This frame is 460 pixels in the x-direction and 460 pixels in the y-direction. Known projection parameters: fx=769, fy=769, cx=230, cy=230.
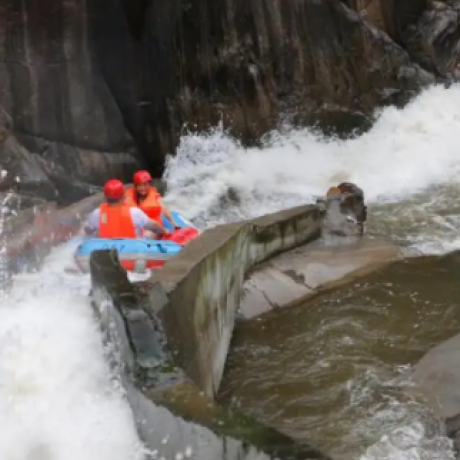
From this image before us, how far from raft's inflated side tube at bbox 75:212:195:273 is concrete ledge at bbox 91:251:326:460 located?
226 cm

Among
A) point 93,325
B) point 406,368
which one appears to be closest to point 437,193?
point 406,368

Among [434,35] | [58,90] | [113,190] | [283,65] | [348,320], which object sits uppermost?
[434,35]

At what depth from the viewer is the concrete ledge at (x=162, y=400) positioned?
406cm

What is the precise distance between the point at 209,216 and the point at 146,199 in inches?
137

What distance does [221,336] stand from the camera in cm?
675

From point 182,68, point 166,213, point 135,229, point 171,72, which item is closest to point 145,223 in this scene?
point 135,229

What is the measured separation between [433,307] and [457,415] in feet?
8.01

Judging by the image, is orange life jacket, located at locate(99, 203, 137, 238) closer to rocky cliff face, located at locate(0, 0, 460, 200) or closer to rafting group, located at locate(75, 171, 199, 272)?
rafting group, located at locate(75, 171, 199, 272)

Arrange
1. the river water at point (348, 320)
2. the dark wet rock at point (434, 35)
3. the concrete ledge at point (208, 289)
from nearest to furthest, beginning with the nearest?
the concrete ledge at point (208, 289) < the river water at point (348, 320) < the dark wet rock at point (434, 35)

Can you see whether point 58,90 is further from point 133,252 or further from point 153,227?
point 133,252

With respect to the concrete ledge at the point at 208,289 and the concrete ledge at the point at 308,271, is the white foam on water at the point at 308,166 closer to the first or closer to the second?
the concrete ledge at the point at 308,271

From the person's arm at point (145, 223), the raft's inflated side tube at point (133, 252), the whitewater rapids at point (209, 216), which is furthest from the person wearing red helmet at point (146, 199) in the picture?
the whitewater rapids at point (209, 216)

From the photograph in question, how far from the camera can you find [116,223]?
869 centimetres

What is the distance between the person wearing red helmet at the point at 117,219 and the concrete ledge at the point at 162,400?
9.31 ft
